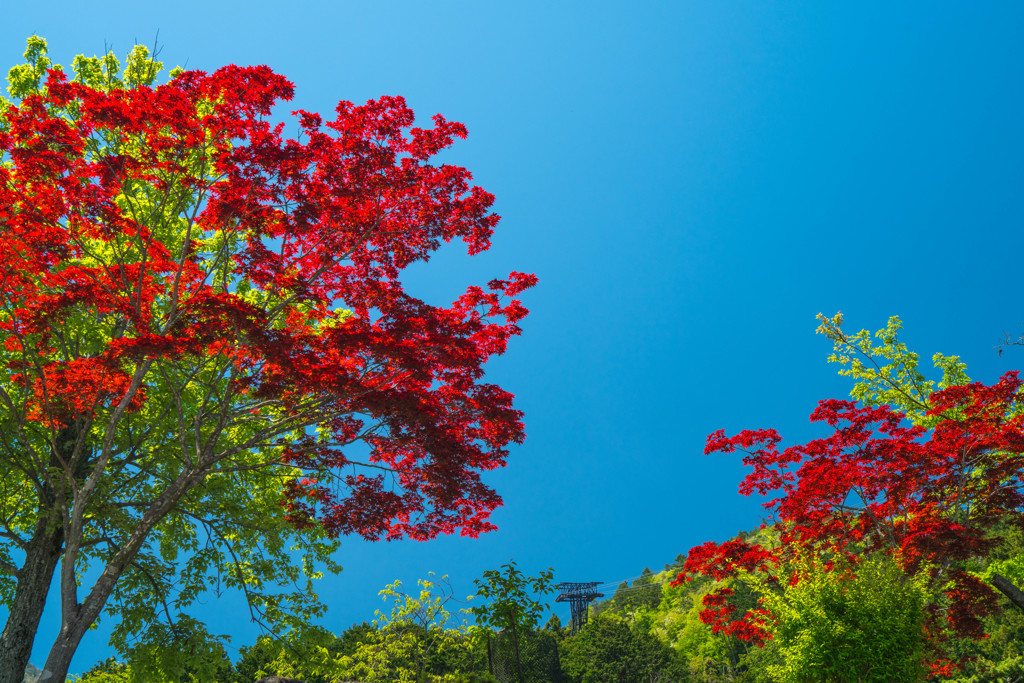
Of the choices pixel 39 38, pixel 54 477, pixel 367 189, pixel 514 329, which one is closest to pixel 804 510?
pixel 514 329

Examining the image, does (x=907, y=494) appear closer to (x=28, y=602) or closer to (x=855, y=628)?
(x=855, y=628)

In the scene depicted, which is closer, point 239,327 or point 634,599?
point 239,327

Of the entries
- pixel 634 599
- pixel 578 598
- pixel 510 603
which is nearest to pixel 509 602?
pixel 510 603

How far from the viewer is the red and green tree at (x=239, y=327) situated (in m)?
7.37

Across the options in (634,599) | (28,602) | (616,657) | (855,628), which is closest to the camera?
(855,628)

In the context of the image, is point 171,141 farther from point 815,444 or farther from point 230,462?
point 815,444

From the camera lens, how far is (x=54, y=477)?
9562 millimetres

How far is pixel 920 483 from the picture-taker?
11.1 meters

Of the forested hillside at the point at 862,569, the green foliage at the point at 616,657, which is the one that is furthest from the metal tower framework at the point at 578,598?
the forested hillside at the point at 862,569

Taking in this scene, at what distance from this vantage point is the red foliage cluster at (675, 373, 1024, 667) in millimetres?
10477

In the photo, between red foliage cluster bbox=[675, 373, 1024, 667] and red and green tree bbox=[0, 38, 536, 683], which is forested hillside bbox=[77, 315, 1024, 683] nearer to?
red foliage cluster bbox=[675, 373, 1024, 667]

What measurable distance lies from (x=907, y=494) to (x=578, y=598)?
3574 cm

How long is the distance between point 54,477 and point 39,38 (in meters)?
8.25

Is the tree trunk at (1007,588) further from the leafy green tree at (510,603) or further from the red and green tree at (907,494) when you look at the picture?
the leafy green tree at (510,603)
